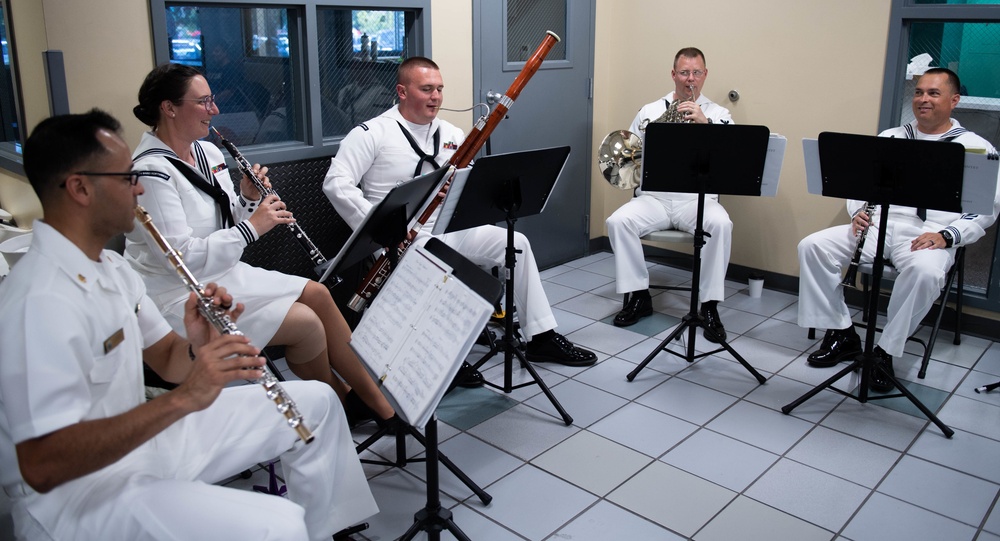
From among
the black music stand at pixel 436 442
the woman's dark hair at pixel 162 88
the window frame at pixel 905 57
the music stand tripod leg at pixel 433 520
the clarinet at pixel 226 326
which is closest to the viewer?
the clarinet at pixel 226 326

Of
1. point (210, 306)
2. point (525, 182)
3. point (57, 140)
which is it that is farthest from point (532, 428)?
point (57, 140)

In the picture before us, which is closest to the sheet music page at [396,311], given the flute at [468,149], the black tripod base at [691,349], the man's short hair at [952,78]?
the flute at [468,149]

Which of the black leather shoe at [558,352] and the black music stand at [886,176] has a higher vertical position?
the black music stand at [886,176]

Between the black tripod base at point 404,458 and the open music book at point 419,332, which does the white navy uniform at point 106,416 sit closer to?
the open music book at point 419,332

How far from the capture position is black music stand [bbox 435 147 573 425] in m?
3.13

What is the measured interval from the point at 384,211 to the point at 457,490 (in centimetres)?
102

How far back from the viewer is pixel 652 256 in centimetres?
559

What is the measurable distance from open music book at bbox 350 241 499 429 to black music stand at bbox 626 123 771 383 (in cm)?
170

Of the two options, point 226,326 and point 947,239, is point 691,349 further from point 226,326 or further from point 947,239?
point 226,326

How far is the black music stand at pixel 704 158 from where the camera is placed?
3549 millimetres

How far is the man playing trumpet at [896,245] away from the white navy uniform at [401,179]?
1.31 meters

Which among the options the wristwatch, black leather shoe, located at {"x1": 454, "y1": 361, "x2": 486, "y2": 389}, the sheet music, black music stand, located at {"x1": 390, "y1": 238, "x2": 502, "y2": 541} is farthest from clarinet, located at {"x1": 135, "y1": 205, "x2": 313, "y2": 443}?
the wristwatch

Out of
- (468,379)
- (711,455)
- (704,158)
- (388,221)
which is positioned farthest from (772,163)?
(388,221)

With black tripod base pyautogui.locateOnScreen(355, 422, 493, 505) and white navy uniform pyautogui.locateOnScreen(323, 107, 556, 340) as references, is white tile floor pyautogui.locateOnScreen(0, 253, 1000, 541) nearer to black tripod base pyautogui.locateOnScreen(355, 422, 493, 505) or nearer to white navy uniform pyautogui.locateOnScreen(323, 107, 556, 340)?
black tripod base pyautogui.locateOnScreen(355, 422, 493, 505)
